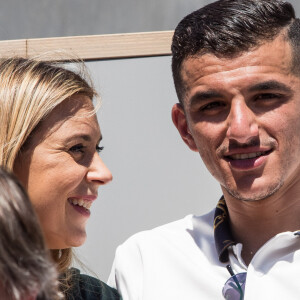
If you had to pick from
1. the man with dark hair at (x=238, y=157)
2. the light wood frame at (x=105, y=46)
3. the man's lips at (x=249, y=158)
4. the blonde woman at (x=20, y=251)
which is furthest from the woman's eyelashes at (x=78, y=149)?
the blonde woman at (x=20, y=251)

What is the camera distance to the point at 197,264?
6.84 feet

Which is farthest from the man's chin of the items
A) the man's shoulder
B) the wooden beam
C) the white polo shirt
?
the wooden beam

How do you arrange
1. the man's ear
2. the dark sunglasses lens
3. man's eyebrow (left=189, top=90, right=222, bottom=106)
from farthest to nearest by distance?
the man's ear
man's eyebrow (left=189, top=90, right=222, bottom=106)
the dark sunglasses lens

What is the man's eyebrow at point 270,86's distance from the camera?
1974 mm

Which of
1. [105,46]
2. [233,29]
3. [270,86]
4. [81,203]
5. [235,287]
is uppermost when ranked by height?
[105,46]

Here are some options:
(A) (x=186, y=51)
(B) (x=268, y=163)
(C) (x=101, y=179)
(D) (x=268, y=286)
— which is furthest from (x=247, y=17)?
(D) (x=268, y=286)

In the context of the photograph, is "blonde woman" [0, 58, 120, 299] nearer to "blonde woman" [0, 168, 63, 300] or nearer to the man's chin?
the man's chin

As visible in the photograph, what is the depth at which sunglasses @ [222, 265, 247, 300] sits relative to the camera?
6.29 feet

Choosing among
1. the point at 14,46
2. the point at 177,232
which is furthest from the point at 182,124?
the point at 14,46

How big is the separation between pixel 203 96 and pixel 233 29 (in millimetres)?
215

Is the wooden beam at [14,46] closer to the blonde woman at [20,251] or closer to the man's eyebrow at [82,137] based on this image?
the man's eyebrow at [82,137]

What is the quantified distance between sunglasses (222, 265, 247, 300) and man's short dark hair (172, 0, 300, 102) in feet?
1.91

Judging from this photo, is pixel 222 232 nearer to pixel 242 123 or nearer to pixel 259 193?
pixel 259 193

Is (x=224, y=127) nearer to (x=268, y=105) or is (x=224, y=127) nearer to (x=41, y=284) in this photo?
(x=268, y=105)
